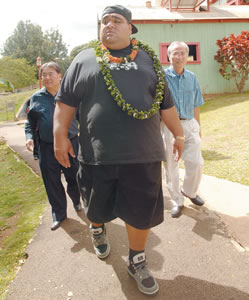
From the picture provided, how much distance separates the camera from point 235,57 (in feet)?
48.0

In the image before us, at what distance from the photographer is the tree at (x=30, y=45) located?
56906 mm

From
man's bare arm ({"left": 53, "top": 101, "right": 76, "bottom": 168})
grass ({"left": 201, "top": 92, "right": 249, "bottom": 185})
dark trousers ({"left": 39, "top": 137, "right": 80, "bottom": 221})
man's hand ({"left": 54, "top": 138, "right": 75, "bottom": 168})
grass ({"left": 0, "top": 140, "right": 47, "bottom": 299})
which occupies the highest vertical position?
man's bare arm ({"left": 53, "top": 101, "right": 76, "bottom": 168})

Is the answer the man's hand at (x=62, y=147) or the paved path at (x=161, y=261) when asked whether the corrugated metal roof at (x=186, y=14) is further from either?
the man's hand at (x=62, y=147)

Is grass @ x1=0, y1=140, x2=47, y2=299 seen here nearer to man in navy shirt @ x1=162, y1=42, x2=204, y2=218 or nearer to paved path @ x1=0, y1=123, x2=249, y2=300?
paved path @ x1=0, y1=123, x2=249, y2=300

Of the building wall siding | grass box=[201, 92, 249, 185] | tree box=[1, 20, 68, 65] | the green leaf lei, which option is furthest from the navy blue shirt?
tree box=[1, 20, 68, 65]

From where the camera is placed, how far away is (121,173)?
210 centimetres

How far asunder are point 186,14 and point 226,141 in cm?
1140

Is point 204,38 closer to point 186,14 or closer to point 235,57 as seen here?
point 186,14

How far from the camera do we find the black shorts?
2.11 m

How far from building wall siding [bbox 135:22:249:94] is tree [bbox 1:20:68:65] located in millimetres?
47605

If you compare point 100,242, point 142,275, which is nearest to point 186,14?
point 100,242

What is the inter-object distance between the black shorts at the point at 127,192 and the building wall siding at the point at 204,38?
14186 mm

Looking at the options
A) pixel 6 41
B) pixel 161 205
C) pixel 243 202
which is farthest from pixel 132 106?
pixel 6 41

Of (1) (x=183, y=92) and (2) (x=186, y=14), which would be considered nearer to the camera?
(1) (x=183, y=92)
